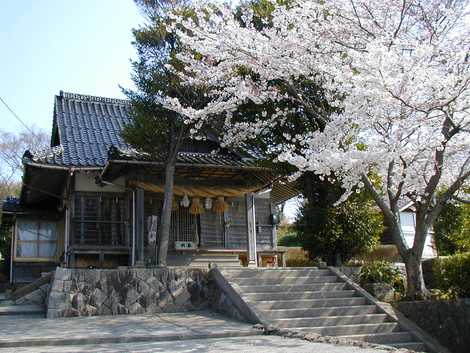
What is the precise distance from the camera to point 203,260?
609 inches

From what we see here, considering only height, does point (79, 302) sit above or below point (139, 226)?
below

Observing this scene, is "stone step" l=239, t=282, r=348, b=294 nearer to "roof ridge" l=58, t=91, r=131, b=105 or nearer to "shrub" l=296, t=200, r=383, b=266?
"shrub" l=296, t=200, r=383, b=266

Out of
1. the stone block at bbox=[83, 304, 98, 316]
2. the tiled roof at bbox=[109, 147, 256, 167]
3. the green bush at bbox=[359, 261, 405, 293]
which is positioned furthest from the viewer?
the tiled roof at bbox=[109, 147, 256, 167]

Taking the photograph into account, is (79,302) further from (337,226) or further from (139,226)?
(337,226)

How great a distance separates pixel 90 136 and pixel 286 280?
902cm

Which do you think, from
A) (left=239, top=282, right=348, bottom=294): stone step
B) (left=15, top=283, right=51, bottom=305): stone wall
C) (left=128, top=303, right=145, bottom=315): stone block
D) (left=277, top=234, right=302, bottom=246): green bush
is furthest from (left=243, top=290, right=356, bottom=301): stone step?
(left=277, top=234, right=302, bottom=246): green bush

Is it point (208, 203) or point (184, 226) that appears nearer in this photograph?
point (208, 203)

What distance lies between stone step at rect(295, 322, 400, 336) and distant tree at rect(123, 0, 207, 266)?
174 inches

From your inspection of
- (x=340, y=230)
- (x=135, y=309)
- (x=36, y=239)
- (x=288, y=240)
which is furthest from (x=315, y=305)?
(x=288, y=240)

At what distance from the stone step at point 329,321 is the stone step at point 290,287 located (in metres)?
1.29

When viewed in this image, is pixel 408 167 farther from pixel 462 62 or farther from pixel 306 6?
pixel 306 6

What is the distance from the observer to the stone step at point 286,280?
11.5 meters

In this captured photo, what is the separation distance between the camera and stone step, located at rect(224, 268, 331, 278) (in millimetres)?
11781

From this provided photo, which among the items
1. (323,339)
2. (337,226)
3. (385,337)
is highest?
(337,226)
